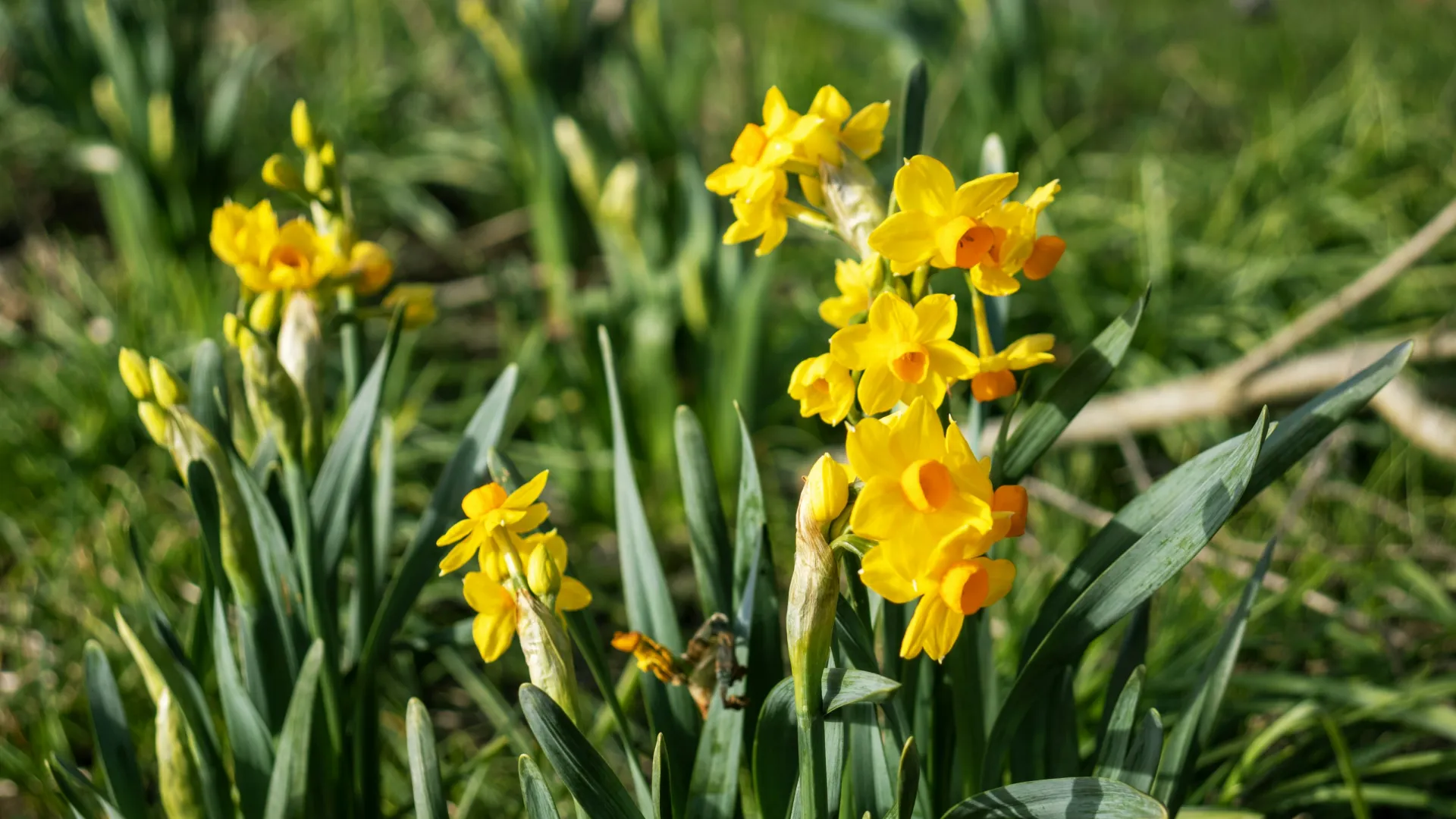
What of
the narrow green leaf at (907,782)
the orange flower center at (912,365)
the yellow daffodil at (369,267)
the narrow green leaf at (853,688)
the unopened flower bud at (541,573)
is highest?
the yellow daffodil at (369,267)

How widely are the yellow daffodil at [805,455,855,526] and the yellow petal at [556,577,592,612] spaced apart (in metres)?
0.24

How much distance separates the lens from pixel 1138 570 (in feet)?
2.75

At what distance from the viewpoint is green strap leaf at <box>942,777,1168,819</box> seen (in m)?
0.77

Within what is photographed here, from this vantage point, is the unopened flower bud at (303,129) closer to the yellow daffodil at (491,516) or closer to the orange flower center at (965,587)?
the yellow daffodil at (491,516)

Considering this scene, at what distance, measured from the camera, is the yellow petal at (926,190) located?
29.8 inches

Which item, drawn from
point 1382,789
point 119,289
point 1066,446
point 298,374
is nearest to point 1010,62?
point 1066,446

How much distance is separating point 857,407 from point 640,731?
2.70ft

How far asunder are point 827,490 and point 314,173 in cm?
71

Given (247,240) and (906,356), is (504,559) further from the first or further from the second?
(247,240)

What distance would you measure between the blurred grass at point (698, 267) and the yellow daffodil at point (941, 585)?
2.46ft

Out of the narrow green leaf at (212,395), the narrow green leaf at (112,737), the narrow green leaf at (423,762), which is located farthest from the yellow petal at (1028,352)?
the narrow green leaf at (112,737)

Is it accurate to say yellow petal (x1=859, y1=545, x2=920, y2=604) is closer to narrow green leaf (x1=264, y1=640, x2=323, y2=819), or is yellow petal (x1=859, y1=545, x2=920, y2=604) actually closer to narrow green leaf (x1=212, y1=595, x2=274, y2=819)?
narrow green leaf (x1=264, y1=640, x2=323, y2=819)

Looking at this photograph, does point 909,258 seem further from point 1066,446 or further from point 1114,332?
point 1066,446

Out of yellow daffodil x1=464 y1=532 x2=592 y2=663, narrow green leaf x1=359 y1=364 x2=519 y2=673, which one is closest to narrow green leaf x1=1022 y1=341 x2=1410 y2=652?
yellow daffodil x1=464 y1=532 x2=592 y2=663
